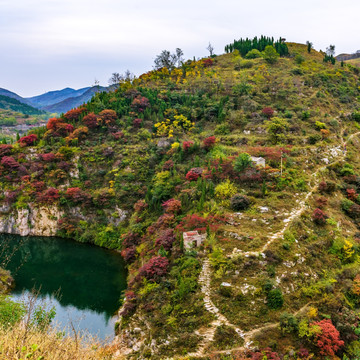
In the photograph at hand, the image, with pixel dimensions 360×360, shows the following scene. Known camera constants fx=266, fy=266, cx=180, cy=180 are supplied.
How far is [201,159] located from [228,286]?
69.6 ft

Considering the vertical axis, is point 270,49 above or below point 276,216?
above

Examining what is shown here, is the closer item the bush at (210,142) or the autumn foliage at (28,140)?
the bush at (210,142)

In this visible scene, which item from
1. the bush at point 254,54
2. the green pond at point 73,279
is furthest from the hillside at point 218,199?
the bush at point 254,54

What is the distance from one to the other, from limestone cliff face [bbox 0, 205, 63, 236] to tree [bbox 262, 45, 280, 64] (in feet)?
176

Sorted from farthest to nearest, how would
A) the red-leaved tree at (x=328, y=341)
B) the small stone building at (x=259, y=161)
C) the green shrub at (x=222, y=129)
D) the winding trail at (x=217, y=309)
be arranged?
the green shrub at (x=222, y=129), the small stone building at (x=259, y=161), the winding trail at (x=217, y=309), the red-leaved tree at (x=328, y=341)

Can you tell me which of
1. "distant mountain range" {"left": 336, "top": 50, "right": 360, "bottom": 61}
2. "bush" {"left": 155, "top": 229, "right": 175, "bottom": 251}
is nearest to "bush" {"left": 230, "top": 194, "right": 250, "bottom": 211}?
"bush" {"left": 155, "top": 229, "right": 175, "bottom": 251}

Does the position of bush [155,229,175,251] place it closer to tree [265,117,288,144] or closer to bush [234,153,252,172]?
bush [234,153,252,172]

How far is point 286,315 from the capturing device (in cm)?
1628

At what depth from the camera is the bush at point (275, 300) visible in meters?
17.2

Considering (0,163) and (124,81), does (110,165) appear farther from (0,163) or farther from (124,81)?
(124,81)

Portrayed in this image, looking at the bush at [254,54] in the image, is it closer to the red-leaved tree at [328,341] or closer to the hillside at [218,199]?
the hillside at [218,199]

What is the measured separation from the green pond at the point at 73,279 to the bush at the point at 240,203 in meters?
14.1

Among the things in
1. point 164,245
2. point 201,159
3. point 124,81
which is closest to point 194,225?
point 164,245

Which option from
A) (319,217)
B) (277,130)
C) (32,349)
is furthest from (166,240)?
(277,130)
